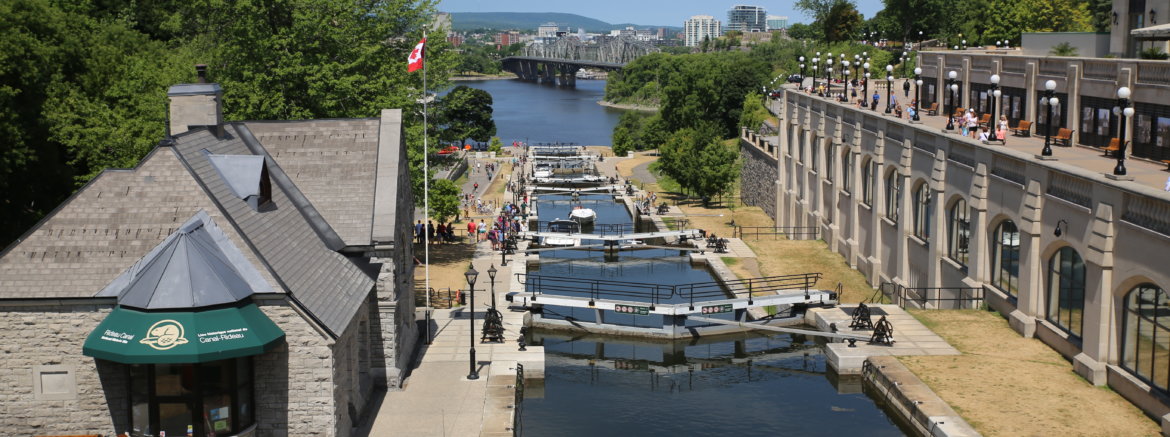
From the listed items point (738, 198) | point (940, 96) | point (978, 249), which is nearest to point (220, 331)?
point (978, 249)

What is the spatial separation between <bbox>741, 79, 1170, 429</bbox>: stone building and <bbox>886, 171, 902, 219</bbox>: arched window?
7 centimetres


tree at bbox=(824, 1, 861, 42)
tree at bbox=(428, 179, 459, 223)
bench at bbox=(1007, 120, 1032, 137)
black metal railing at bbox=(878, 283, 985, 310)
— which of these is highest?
tree at bbox=(824, 1, 861, 42)

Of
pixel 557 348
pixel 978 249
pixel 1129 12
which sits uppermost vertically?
pixel 1129 12

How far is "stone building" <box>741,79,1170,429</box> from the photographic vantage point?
27.3 meters

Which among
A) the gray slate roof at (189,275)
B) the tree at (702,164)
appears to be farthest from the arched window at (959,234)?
the tree at (702,164)

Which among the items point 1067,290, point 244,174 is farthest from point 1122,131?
point 244,174

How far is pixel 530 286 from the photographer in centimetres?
5025

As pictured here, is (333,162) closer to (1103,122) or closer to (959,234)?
(959,234)

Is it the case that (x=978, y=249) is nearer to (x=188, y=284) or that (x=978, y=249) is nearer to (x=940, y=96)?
(x=940, y=96)

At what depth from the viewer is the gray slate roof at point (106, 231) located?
71.8 feet

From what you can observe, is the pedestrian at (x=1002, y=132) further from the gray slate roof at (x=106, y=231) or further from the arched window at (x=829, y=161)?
the gray slate roof at (x=106, y=231)

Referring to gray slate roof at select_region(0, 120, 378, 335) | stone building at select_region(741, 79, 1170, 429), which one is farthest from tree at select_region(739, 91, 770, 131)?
gray slate roof at select_region(0, 120, 378, 335)

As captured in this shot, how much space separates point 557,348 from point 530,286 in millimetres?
10549

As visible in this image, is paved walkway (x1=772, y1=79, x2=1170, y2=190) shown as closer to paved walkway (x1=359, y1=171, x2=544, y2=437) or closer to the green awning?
paved walkway (x1=359, y1=171, x2=544, y2=437)
